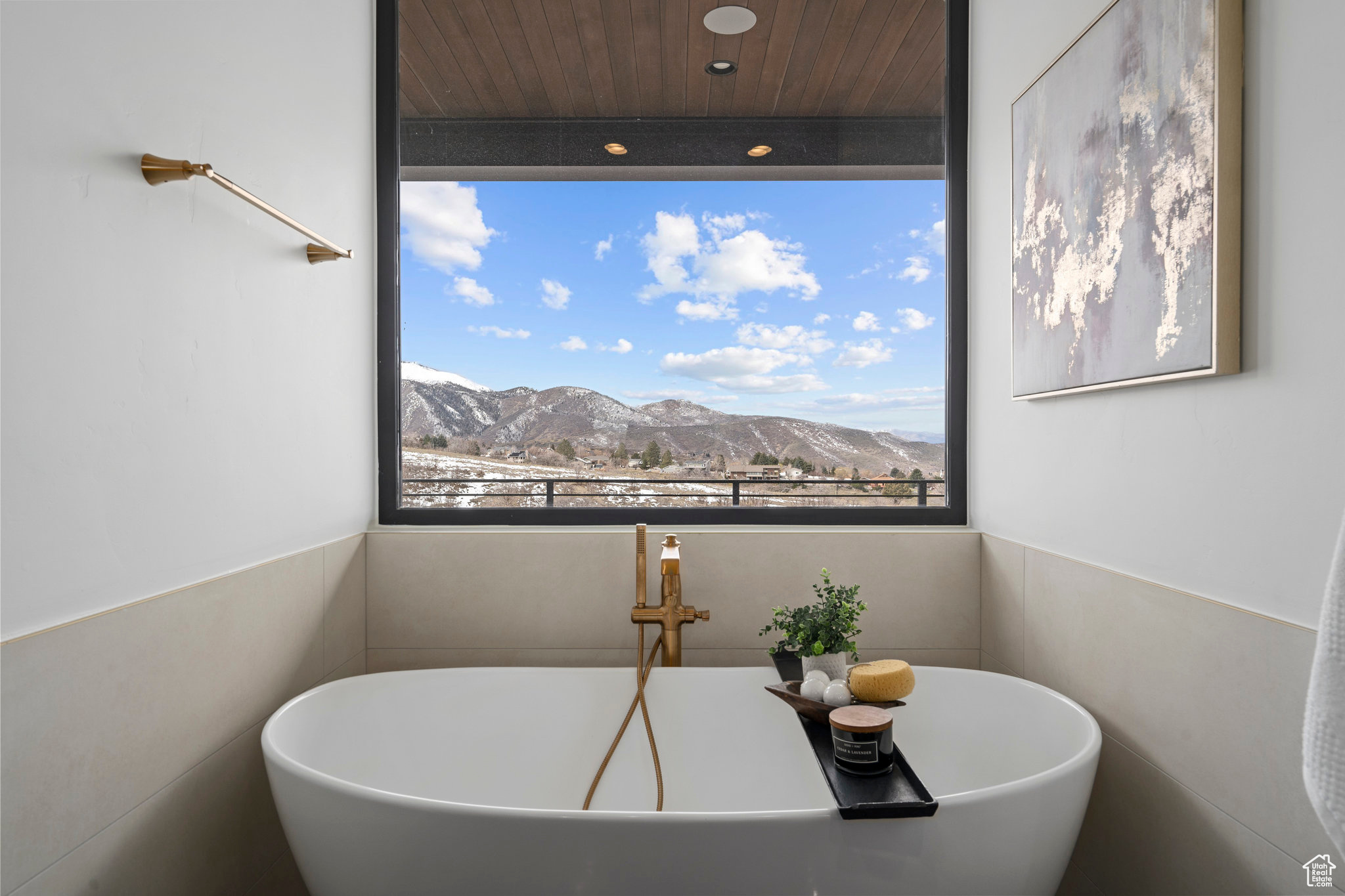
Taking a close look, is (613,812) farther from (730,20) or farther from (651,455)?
(730,20)

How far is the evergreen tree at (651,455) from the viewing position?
2.03 meters

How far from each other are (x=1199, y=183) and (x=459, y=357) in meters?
1.74

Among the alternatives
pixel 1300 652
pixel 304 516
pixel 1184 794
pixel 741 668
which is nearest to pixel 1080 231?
pixel 1300 652

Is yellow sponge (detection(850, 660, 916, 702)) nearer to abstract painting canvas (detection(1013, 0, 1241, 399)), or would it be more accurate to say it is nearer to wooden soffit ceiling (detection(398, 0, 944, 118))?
abstract painting canvas (detection(1013, 0, 1241, 399))

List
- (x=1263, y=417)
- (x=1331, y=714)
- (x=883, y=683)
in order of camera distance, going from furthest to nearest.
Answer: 1. (x=883, y=683)
2. (x=1263, y=417)
3. (x=1331, y=714)

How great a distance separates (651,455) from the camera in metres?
Result: 2.03

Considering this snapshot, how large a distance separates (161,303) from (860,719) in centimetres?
138

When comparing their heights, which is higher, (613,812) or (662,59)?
(662,59)

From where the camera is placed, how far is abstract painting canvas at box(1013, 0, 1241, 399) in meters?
1.03

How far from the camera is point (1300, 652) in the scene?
3.08 ft

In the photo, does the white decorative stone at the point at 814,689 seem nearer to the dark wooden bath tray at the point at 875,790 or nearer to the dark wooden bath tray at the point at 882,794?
the dark wooden bath tray at the point at 875,790

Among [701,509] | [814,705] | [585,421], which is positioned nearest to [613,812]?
[814,705]

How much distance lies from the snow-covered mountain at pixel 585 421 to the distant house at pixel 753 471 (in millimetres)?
27

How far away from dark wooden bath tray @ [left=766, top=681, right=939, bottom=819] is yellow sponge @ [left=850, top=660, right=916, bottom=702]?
0.08ft
